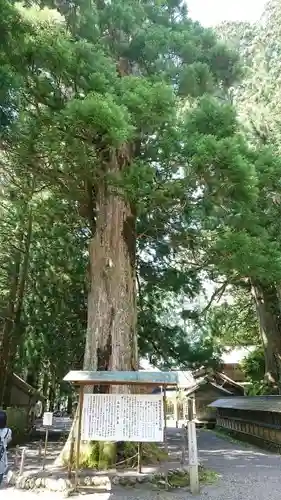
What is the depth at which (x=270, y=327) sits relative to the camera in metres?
16.6

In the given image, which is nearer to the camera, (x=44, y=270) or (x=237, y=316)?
(x=44, y=270)

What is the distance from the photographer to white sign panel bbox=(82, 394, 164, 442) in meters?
6.43

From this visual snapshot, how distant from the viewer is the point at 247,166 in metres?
7.12

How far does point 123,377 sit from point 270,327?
11.5 meters

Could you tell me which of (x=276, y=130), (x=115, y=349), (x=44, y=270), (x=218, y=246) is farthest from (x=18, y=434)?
(x=276, y=130)

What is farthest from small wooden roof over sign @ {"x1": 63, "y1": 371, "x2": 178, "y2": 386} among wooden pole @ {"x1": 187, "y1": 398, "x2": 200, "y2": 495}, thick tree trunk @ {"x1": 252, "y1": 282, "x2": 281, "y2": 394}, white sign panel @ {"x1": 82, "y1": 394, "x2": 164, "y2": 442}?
thick tree trunk @ {"x1": 252, "y1": 282, "x2": 281, "y2": 394}

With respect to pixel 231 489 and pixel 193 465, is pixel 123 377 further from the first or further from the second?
pixel 231 489

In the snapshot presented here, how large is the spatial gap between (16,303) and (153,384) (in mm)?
8921

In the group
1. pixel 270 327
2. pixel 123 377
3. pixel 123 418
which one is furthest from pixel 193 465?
pixel 270 327

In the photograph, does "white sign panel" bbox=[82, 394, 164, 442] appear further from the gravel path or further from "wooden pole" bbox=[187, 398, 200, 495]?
the gravel path

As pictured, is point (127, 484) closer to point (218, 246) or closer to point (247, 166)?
point (218, 246)

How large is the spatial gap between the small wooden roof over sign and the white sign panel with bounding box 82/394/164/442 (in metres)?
0.31

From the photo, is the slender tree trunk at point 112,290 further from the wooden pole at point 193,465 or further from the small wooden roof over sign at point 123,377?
the wooden pole at point 193,465

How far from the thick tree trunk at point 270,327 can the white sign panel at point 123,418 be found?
34.1ft
